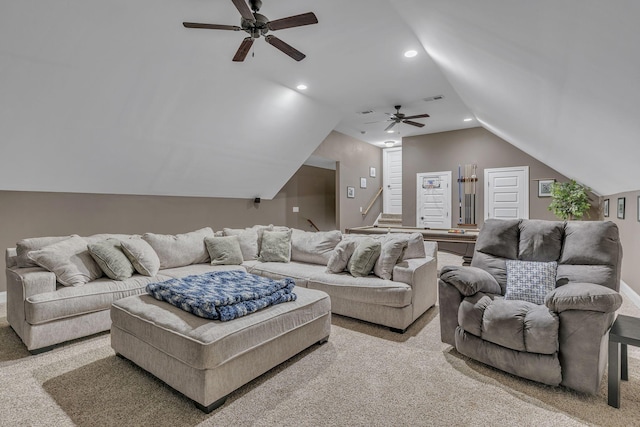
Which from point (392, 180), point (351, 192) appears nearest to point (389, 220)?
point (392, 180)

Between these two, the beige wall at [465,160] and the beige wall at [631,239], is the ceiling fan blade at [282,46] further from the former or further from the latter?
the beige wall at [465,160]

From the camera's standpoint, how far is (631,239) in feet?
12.5

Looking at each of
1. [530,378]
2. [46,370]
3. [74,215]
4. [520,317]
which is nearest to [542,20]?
[520,317]

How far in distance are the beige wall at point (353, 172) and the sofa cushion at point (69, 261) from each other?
189 inches

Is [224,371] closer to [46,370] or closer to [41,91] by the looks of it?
[46,370]

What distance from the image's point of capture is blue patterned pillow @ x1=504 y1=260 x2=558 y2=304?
7.73 ft

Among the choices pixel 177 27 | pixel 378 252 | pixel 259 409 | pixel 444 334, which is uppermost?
pixel 177 27

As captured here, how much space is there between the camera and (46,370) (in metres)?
2.23

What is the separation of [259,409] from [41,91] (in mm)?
3453

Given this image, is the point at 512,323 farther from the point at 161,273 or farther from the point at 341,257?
the point at 161,273

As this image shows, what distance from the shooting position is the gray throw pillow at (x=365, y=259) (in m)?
3.19

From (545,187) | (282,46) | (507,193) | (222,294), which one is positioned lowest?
(222,294)

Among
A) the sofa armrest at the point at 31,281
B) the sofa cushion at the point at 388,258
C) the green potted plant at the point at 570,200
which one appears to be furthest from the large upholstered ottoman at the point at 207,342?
the green potted plant at the point at 570,200

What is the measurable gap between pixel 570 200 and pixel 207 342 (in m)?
6.83
